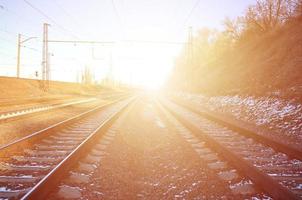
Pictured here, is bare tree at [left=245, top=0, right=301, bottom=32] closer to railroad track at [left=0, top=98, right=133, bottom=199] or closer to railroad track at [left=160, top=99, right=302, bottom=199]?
railroad track at [left=160, top=99, right=302, bottom=199]

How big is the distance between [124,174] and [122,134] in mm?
4532

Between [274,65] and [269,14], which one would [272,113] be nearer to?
[274,65]

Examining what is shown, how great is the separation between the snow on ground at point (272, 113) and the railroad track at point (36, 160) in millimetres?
7011

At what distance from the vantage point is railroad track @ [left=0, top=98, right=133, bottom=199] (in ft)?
14.3

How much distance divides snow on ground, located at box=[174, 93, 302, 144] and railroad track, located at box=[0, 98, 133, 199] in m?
7.01

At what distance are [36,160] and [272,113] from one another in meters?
11.4

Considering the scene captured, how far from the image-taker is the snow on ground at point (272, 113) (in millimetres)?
11090

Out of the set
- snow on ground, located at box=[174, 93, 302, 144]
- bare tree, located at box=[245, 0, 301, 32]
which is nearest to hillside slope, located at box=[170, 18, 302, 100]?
snow on ground, located at box=[174, 93, 302, 144]

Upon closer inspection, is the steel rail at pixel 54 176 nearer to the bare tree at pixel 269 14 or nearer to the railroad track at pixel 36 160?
Result: the railroad track at pixel 36 160

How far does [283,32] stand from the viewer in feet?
86.2

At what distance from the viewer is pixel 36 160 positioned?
19.7ft

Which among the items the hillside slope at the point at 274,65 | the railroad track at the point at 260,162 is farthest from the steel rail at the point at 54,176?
the hillside slope at the point at 274,65

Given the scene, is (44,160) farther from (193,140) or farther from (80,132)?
(193,140)

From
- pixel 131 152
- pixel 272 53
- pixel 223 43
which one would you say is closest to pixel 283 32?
pixel 272 53
